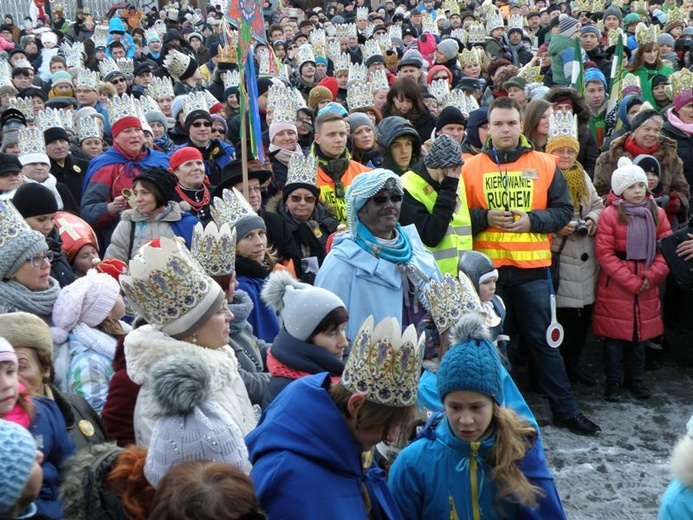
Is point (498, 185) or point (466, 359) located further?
point (498, 185)

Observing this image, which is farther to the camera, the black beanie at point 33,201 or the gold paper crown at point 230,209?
the gold paper crown at point 230,209

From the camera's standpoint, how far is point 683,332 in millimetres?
8070

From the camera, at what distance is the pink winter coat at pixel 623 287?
6.86 m

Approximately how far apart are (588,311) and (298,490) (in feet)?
16.2

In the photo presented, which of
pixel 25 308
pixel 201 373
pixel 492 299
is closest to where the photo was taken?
pixel 201 373

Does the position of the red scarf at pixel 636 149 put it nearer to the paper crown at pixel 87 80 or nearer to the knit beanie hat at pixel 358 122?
the knit beanie hat at pixel 358 122

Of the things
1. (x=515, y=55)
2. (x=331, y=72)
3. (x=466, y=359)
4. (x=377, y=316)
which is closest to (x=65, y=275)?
(x=377, y=316)

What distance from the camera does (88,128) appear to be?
8820mm

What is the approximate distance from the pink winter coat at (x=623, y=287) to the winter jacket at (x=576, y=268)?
0.29ft

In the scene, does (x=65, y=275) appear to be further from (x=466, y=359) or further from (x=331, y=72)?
(x=331, y=72)

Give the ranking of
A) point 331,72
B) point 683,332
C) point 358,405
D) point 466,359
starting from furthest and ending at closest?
point 331,72, point 683,332, point 466,359, point 358,405

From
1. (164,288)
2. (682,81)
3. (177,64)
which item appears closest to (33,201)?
(164,288)

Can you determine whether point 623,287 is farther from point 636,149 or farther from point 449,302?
point 449,302

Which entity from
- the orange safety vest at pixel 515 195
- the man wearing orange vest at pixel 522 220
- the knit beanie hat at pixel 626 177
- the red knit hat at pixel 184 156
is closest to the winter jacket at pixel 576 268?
the knit beanie hat at pixel 626 177
